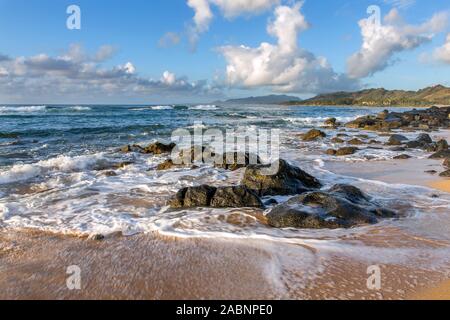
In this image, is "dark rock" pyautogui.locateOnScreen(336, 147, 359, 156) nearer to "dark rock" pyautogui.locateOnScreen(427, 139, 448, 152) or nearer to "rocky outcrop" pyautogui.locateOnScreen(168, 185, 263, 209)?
"dark rock" pyautogui.locateOnScreen(427, 139, 448, 152)

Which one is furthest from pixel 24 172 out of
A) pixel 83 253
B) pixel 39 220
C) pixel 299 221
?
pixel 299 221

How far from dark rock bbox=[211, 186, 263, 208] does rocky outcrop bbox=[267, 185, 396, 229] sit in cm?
65

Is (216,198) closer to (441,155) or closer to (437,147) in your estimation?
(441,155)

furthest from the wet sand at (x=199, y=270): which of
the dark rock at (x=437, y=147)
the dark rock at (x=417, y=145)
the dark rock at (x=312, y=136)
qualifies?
the dark rock at (x=312, y=136)

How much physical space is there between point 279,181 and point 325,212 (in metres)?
1.98

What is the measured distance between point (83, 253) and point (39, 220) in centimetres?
186

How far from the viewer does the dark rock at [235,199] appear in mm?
6402

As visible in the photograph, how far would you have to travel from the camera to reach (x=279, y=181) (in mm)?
7504

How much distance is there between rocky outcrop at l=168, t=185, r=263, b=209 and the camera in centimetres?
643

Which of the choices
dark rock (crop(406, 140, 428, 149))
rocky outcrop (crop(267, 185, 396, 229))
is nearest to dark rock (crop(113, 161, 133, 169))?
rocky outcrop (crop(267, 185, 396, 229))

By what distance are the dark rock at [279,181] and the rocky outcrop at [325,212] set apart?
4.00 feet

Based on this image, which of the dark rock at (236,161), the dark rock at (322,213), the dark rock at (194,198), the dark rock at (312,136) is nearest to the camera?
the dark rock at (322,213)

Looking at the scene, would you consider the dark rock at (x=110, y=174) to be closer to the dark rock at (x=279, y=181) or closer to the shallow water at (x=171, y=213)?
the shallow water at (x=171, y=213)
